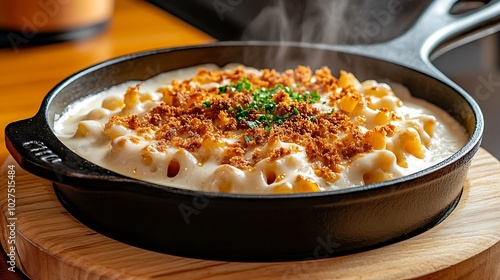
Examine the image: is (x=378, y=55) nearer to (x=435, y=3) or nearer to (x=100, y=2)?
(x=435, y=3)

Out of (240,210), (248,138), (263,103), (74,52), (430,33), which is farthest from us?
(74,52)

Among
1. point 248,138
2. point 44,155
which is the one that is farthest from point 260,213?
point 44,155

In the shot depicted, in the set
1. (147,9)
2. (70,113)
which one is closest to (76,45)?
(147,9)

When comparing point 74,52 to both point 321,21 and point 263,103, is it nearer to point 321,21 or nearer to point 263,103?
point 321,21

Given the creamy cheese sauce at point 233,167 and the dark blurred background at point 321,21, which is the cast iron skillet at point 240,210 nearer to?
the creamy cheese sauce at point 233,167

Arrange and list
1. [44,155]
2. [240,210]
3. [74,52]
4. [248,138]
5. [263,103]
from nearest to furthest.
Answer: [240,210], [44,155], [248,138], [263,103], [74,52]

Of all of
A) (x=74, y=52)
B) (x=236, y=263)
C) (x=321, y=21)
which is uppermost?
(x=321, y=21)

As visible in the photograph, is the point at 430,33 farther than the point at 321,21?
No

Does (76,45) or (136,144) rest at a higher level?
(76,45)
